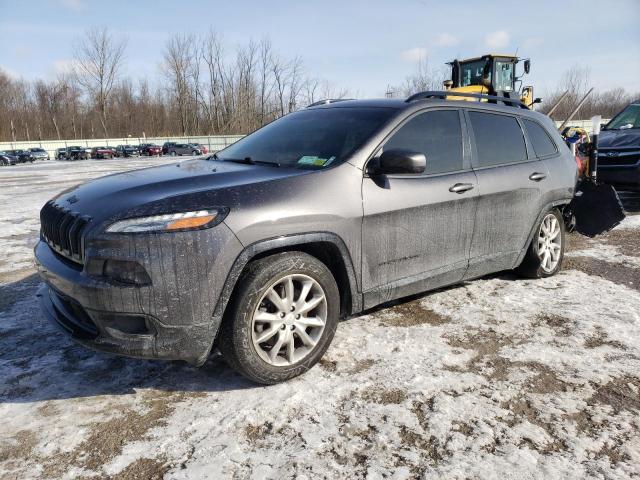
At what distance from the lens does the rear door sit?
3.89 meters

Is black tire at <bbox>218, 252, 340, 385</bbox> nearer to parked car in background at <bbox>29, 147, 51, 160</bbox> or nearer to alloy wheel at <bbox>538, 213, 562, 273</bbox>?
alloy wheel at <bbox>538, 213, 562, 273</bbox>

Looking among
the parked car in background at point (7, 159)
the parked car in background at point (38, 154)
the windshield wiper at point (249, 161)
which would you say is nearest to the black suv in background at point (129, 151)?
the parked car in background at point (38, 154)

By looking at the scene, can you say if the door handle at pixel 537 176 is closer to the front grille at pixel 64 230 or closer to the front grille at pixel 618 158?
the front grille at pixel 64 230

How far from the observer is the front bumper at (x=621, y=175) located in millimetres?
7961

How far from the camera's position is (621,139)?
855cm

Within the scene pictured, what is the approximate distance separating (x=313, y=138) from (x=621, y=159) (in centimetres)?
697

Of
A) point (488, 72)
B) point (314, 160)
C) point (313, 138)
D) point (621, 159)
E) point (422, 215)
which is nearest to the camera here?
point (314, 160)

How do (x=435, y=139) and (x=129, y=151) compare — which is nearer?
(x=435, y=139)

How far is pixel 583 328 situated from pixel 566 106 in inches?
1740

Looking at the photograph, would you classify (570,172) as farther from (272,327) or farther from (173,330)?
(173,330)

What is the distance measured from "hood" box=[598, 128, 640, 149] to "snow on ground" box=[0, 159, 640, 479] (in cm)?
549

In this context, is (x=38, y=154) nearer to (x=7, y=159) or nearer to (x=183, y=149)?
(x=7, y=159)

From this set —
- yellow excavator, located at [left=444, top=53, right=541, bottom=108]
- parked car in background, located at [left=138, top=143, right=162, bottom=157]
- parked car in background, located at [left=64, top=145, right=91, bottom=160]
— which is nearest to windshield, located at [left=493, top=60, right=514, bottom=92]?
yellow excavator, located at [left=444, top=53, right=541, bottom=108]

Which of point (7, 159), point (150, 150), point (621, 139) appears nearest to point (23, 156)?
point (7, 159)
